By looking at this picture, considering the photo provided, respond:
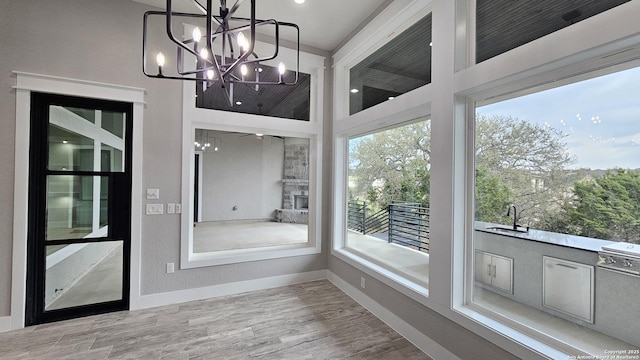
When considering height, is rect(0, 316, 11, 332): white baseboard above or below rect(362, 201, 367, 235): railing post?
below

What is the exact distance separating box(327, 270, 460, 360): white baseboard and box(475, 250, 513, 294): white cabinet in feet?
2.20

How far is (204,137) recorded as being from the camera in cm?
875

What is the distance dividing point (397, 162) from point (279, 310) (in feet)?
7.32

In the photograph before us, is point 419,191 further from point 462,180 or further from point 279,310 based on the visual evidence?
point 279,310

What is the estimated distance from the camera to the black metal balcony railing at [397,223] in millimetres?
2727

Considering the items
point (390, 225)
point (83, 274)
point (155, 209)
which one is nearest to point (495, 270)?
point (390, 225)

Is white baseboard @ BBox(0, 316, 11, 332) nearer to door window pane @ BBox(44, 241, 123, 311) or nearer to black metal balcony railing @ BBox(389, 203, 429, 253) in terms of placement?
door window pane @ BBox(44, 241, 123, 311)

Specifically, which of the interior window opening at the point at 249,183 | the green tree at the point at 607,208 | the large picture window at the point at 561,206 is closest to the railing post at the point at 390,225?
the large picture window at the point at 561,206

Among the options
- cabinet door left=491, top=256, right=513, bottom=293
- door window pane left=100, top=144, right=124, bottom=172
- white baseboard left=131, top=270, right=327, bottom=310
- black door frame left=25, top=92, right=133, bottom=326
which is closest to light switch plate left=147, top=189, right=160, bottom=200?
black door frame left=25, top=92, right=133, bottom=326

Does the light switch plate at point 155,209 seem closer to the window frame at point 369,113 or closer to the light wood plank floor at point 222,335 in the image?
the light wood plank floor at point 222,335

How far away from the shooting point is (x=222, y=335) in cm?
260

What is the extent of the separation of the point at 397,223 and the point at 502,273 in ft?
4.00

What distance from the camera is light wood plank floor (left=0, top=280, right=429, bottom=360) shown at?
7.63 ft

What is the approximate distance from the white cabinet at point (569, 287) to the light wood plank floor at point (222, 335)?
1.16 meters
